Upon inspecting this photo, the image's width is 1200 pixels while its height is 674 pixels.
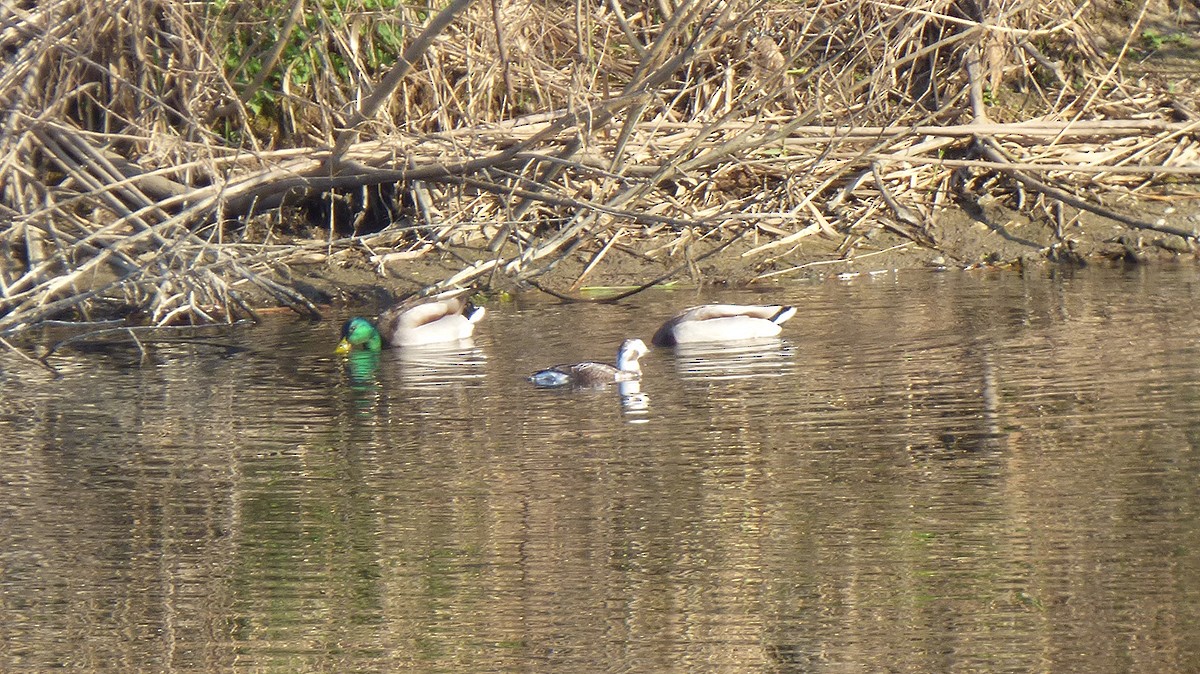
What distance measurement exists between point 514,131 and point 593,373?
169 inches

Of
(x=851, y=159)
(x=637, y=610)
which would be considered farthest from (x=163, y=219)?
(x=637, y=610)

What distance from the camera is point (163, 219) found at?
473 inches

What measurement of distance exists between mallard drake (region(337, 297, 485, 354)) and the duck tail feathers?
2028 mm

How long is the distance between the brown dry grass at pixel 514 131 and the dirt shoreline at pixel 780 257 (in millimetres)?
148

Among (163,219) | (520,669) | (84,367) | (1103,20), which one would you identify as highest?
(1103,20)

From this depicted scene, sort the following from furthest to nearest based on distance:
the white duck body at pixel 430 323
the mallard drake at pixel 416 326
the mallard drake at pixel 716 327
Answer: the white duck body at pixel 430 323 → the mallard drake at pixel 416 326 → the mallard drake at pixel 716 327

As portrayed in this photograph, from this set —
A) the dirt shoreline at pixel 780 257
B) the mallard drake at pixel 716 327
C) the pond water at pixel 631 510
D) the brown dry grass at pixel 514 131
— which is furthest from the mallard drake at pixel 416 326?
the mallard drake at pixel 716 327

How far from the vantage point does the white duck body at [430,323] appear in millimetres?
11219

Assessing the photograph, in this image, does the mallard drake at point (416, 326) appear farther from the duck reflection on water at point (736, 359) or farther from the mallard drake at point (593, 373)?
the mallard drake at point (593, 373)

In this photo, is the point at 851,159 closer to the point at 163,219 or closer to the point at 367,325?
the point at 367,325

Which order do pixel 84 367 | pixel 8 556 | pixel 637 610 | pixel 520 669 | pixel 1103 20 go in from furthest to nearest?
pixel 1103 20 < pixel 84 367 < pixel 8 556 < pixel 637 610 < pixel 520 669

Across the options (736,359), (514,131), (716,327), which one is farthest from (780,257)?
(736,359)

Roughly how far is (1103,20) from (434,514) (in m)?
12.4

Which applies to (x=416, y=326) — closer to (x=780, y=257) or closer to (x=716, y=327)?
(x=716, y=327)
